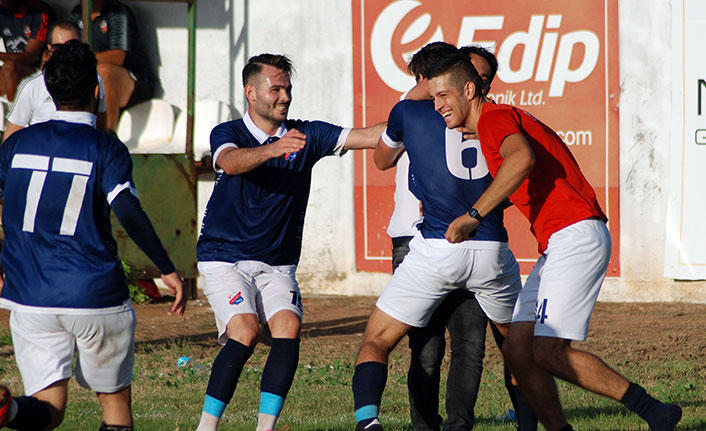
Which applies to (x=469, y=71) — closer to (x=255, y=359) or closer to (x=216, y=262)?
(x=216, y=262)

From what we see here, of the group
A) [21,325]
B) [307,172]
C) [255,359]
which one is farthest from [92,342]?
[255,359]

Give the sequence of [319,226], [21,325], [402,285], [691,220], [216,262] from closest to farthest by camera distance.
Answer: [21,325] < [402,285] < [216,262] < [691,220] < [319,226]

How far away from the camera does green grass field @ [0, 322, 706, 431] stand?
644cm

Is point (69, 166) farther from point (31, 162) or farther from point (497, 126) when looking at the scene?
point (497, 126)

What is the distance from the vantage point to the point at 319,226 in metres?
13.5

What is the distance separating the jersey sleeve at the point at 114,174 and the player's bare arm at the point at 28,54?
30.1ft

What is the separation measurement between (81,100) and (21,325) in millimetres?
1070

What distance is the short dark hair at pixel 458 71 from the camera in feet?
17.3

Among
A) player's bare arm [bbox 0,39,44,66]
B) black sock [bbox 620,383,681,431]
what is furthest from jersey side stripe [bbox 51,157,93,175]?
player's bare arm [bbox 0,39,44,66]

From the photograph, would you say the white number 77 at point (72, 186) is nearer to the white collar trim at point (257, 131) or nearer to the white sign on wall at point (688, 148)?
the white collar trim at point (257, 131)

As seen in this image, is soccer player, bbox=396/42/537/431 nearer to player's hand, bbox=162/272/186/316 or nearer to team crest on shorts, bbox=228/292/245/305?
team crest on shorts, bbox=228/292/245/305

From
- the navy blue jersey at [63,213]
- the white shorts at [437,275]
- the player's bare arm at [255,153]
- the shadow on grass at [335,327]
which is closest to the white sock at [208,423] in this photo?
the white shorts at [437,275]

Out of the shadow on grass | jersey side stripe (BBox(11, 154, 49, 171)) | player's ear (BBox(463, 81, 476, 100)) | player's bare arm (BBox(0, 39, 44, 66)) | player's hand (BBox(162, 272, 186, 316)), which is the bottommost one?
the shadow on grass

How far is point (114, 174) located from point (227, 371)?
5.16 ft
